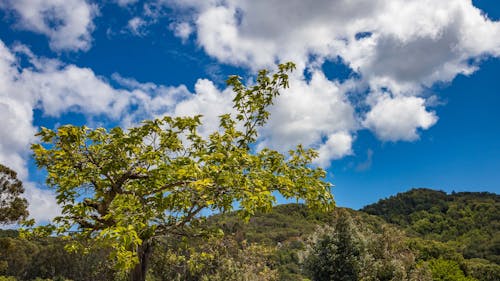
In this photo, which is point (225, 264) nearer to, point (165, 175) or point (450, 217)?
point (165, 175)

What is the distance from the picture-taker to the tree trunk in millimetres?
7156

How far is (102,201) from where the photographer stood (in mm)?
6945

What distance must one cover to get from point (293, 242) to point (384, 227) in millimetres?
88267

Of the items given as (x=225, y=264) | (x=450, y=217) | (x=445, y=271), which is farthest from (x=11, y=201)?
(x=450, y=217)

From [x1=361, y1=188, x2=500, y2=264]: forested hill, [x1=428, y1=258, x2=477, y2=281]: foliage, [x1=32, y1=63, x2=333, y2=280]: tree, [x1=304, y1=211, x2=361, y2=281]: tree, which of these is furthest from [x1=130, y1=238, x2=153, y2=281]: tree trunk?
[x1=361, y1=188, x2=500, y2=264]: forested hill

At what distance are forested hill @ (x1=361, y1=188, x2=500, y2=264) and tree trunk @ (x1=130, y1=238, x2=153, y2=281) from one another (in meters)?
103

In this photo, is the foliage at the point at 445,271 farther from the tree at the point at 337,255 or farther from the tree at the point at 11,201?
the tree at the point at 11,201

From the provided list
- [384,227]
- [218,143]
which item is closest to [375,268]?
[384,227]

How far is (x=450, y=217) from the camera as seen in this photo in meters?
137

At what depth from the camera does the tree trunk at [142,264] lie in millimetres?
7156

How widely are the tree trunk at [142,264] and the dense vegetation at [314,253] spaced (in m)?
0.53

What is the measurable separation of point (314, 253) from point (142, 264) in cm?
1839

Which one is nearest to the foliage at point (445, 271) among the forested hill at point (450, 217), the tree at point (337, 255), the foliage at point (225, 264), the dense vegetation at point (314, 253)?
the dense vegetation at point (314, 253)

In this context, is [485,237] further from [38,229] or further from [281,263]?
[38,229]
